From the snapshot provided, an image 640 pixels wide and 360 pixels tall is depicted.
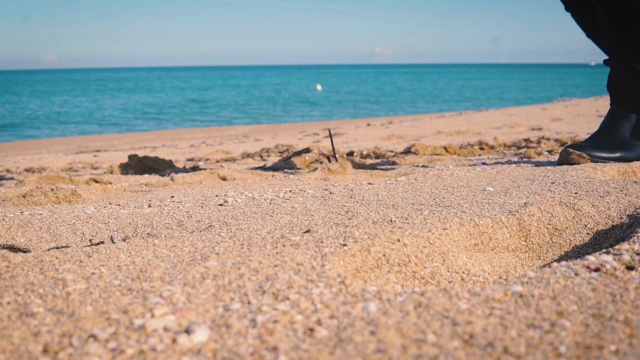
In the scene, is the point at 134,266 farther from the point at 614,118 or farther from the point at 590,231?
the point at 614,118

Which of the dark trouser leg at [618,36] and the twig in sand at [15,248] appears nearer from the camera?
the twig in sand at [15,248]

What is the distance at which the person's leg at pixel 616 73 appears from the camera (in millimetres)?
3705

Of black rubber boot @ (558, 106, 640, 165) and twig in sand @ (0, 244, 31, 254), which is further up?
black rubber boot @ (558, 106, 640, 165)

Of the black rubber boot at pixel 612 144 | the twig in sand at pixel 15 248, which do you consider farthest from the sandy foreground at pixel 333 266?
the black rubber boot at pixel 612 144

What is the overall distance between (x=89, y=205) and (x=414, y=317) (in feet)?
8.93

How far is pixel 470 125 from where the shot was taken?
32.4ft

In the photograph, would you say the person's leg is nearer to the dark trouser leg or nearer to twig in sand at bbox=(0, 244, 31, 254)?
the dark trouser leg

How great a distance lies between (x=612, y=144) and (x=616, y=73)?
0.53m

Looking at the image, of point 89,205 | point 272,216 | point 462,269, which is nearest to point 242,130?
point 89,205

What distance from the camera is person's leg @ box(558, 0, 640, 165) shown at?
146 inches

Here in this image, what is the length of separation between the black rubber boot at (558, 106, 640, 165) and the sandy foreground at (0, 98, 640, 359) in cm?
21

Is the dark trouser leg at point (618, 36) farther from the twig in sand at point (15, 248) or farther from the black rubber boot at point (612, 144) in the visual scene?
the twig in sand at point (15, 248)

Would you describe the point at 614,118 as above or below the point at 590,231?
above

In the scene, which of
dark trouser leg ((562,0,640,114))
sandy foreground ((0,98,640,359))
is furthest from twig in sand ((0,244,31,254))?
dark trouser leg ((562,0,640,114))
